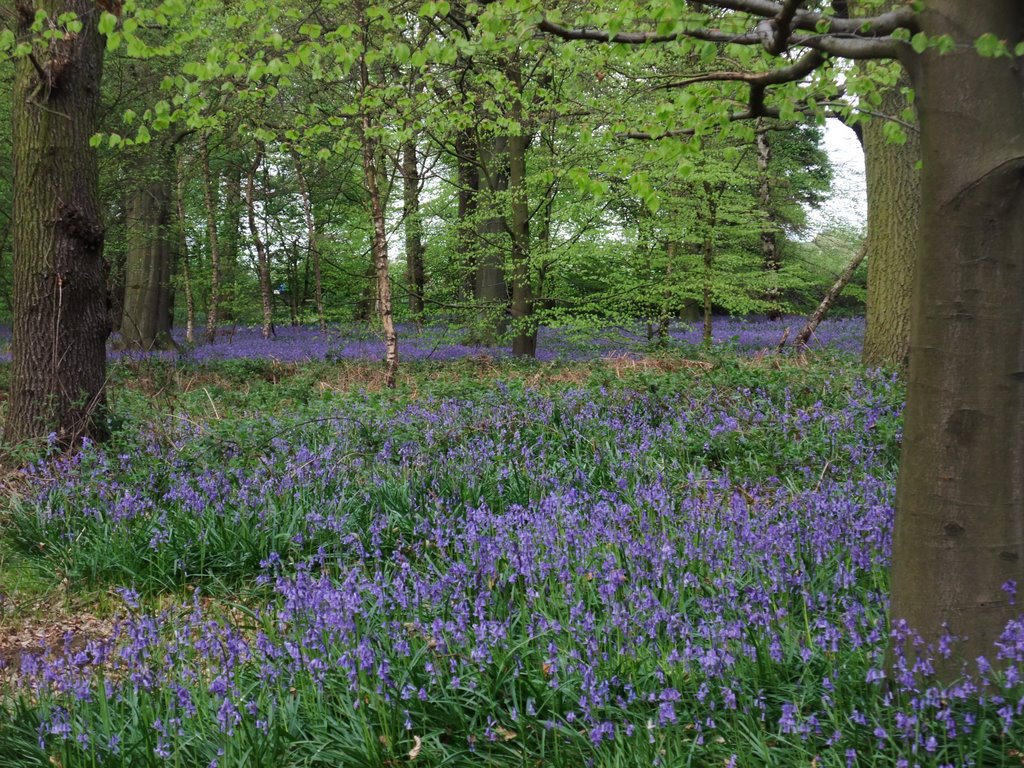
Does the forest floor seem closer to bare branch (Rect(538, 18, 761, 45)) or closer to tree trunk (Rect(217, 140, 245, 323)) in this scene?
bare branch (Rect(538, 18, 761, 45))

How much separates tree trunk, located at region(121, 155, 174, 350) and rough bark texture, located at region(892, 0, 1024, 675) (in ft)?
54.3

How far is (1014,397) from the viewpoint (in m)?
2.63

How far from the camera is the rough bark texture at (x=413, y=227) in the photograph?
17.1 metres

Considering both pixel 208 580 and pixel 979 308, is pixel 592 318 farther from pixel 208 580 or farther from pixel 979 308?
pixel 979 308

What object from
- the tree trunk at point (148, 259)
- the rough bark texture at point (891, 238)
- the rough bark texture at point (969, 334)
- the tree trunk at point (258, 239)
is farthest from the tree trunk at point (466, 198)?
the rough bark texture at point (969, 334)

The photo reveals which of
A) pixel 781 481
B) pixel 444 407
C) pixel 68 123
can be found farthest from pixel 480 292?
pixel 781 481

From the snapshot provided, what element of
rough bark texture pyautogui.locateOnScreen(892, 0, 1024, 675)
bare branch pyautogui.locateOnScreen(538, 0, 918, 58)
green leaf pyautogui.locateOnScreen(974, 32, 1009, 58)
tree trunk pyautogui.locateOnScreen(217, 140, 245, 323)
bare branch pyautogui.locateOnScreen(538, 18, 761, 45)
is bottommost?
rough bark texture pyautogui.locateOnScreen(892, 0, 1024, 675)

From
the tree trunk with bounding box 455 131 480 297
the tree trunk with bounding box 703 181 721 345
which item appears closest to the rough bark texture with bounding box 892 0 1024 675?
the tree trunk with bounding box 703 181 721 345

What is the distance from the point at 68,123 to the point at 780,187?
908 inches

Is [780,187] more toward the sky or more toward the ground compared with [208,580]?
more toward the sky

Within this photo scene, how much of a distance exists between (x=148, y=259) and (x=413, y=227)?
6.36m

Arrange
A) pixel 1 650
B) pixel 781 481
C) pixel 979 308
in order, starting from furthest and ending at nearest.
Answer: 1. pixel 781 481
2. pixel 1 650
3. pixel 979 308

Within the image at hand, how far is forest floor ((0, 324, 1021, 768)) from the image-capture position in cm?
261

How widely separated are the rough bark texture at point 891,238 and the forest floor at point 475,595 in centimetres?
183
